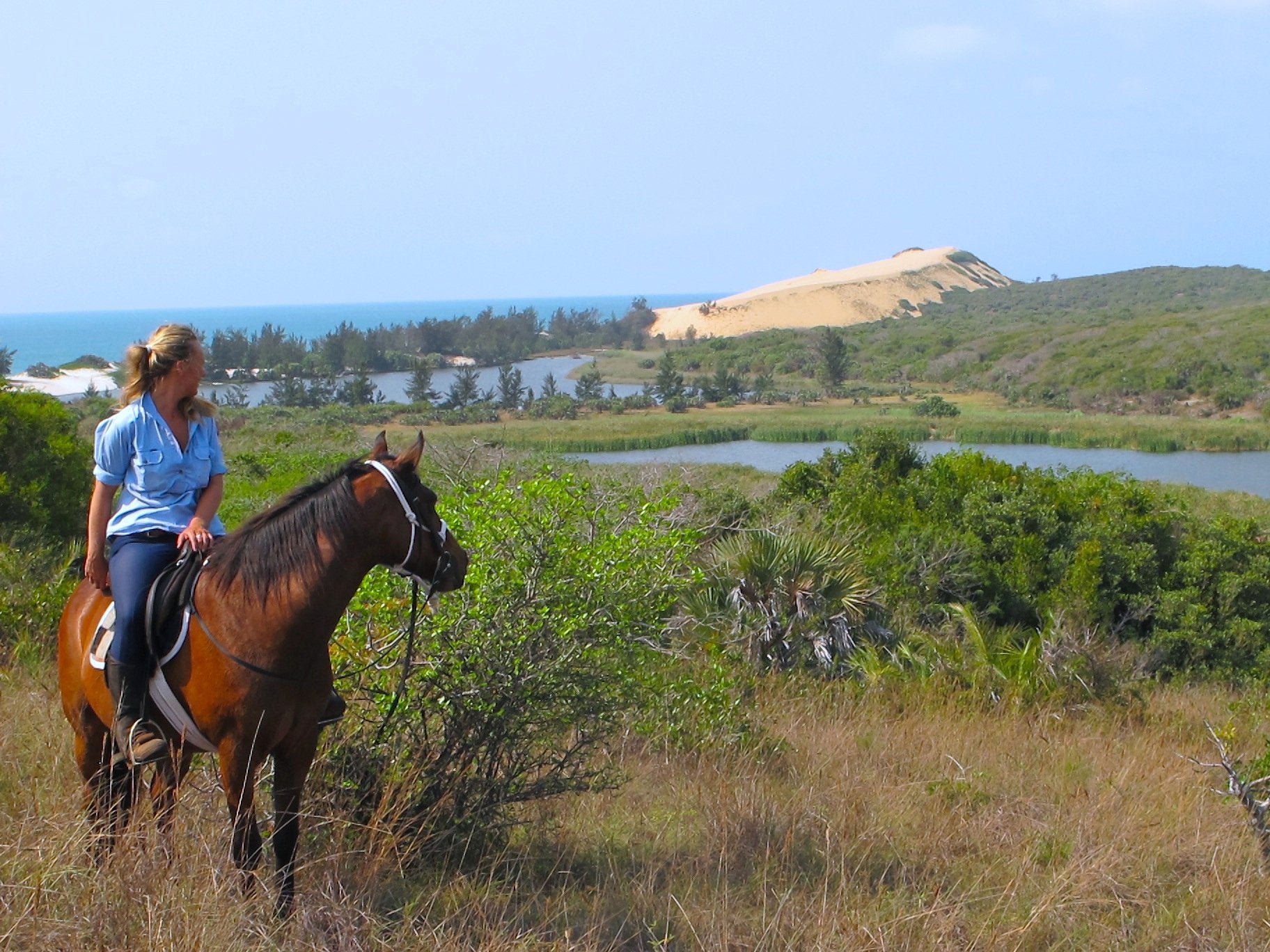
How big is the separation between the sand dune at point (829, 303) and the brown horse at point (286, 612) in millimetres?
118019

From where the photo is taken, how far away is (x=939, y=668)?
10.0 m

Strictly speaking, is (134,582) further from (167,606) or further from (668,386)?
(668,386)

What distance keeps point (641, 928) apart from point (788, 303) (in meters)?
138

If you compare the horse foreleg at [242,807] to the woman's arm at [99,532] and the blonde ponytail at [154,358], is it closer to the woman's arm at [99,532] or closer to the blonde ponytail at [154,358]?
the woman's arm at [99,532]

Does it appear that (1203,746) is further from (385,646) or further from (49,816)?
(49,816)

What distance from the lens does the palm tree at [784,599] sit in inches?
394

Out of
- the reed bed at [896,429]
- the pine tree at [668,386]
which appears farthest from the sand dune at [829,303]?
the reed bed at [896,429]

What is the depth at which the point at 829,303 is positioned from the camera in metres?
139

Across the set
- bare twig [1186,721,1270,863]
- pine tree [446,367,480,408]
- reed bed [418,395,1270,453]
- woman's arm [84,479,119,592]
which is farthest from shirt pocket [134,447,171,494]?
pine tree [446,367,480,408]

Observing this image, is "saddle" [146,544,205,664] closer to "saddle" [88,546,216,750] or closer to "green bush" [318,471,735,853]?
"saddle" [88,546,216,750]

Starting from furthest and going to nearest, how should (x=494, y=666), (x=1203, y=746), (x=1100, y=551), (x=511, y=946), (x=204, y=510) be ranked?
1. (x=1100, y=551)
2. (x=1203, y=746)
3. (x=494, y=666)
4. (x=204, y=510)
5. (x=511, y=946)

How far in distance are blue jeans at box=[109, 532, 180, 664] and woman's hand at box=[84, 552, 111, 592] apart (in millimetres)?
71

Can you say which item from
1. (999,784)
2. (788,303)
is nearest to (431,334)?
(788,303)

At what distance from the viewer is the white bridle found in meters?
3.86
